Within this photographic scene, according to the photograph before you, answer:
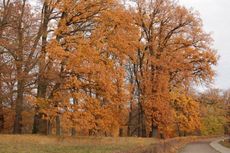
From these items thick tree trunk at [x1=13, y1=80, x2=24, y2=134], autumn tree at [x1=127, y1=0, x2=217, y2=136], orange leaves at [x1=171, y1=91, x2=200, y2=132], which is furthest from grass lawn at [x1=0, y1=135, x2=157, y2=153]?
orange leaves at [x1=171, y1=91, x2=200, y2=132]

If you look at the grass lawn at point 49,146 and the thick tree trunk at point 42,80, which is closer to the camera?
the grass lawn at point 49,146

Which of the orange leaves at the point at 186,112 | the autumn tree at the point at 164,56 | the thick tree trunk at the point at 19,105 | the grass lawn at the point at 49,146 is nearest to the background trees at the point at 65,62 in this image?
the thick tree trunk at the point at 19,105

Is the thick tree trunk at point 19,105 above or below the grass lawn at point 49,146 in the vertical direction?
above

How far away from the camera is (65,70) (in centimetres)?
2770

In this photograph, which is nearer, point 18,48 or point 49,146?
point 49,146

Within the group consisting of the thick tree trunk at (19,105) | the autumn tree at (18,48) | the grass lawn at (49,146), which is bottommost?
the grass lawn at (49,146)

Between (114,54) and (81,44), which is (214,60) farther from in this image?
→ (81,44)

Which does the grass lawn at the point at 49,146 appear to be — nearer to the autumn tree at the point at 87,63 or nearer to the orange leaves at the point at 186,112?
the autumn tree at the point at 87,63

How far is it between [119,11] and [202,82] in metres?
19.2

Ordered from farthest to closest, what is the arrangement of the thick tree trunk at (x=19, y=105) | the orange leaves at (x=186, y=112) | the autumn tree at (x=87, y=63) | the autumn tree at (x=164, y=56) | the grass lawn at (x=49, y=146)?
the orange leaves at (x=186, y=112) < the autumn tree at (x=164, y=56) < the thick tree trunk at (x=19, y=105) < the autumn tree at (x=87, y=63) < the grass lawn at (x=49, y=146)

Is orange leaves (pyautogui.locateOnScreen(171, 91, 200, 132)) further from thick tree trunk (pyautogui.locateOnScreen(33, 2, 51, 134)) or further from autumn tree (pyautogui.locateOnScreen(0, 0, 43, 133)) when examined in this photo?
autumn tree (pyautogui.locateOnScreen(0, 0, 43, 133))

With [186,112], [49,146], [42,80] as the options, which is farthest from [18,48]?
[186,112]

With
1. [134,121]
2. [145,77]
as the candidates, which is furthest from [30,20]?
[134,121]

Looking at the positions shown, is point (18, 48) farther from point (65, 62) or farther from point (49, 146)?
point (49, 146)
